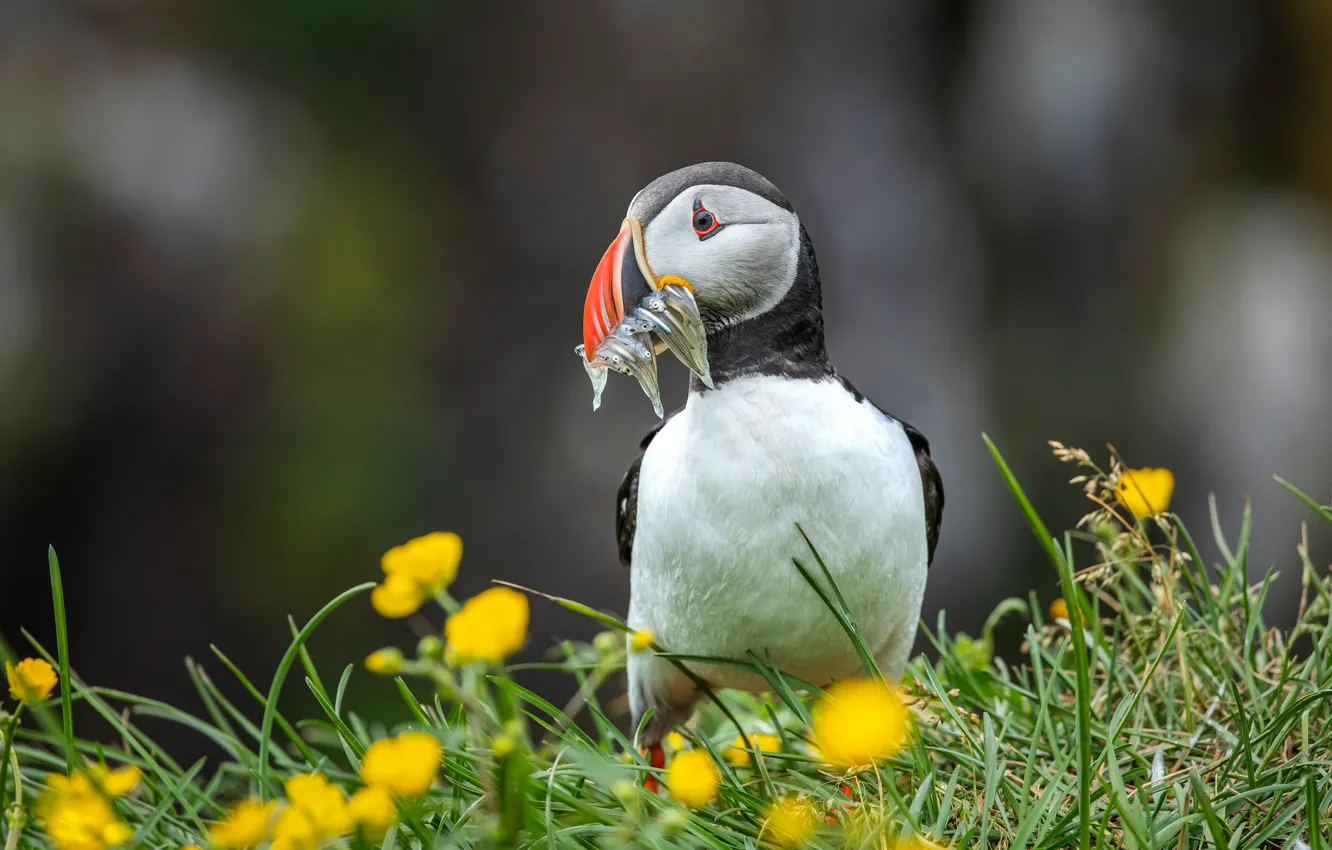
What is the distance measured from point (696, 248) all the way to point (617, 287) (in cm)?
15

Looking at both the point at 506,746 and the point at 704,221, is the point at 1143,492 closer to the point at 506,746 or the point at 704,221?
the point at 704,221

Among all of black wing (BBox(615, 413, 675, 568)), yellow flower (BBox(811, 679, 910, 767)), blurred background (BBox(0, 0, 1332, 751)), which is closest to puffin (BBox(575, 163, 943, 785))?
black wing (BBox(615, 413, 675, 568))

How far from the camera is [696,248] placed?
1.91 m

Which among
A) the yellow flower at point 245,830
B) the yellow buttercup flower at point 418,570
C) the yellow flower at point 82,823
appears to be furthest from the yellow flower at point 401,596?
the yellow flower at point 82,823

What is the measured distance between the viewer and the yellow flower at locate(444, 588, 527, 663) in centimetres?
112

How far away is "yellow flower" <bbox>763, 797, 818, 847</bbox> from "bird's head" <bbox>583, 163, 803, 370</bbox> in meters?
0.77

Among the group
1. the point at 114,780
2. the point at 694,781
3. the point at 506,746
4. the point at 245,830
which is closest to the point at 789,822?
the point at 694,781

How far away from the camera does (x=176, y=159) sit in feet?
20.3

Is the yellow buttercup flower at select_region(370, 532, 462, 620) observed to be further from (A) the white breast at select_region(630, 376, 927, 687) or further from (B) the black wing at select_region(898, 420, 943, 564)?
(B) the black wing at select_region(898, 420, 943, 564)

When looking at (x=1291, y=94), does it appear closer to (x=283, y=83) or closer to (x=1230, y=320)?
(x=1230, y=320)

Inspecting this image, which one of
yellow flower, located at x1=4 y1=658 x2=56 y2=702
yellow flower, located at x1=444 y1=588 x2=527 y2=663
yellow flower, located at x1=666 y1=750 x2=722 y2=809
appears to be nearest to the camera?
yellow flower, located at x1=444 y1=588 x2=527 y2=663

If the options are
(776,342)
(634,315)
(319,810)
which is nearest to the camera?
(319,810)

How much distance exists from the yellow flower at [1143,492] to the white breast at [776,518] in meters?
0.42

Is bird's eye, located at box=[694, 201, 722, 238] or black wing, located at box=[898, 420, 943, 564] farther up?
bird's eye, located at box=[694, 201, 722, 238]
